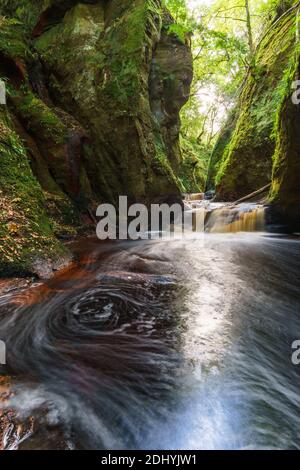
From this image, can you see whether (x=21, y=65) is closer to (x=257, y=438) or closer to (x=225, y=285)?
(x=225, y=285)

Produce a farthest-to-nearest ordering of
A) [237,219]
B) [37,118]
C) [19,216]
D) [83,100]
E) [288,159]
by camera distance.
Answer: [237,219]
[83,100]
[37,118]
[288,159]
[19,216]

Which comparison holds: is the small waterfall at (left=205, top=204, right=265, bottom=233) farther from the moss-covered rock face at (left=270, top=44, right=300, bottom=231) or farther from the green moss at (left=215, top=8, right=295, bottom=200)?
the green moss at (left=215, top=8, right=295, bottom=200)

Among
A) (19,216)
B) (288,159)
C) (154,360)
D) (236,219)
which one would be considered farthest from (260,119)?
(154,360)

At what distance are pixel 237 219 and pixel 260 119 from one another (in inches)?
191

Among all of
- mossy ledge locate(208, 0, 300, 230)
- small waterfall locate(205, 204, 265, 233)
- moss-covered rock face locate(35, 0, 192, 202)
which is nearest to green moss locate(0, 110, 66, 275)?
moss-covered rock face locate(35, 0, 192, 202)

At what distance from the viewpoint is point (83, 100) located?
7.57 m

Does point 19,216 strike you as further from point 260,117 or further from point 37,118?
point 260,117

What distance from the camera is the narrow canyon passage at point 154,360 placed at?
4.25 ft

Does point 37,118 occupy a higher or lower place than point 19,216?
higher

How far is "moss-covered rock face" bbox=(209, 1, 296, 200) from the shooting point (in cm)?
974

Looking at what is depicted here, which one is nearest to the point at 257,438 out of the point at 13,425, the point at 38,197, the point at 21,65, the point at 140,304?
the point at 13,425

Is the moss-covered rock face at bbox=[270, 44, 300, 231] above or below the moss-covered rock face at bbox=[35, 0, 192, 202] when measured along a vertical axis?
below

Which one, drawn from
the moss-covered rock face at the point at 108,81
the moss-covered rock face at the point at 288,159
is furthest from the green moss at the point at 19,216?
the moss-covered rock face at the point at 288,159

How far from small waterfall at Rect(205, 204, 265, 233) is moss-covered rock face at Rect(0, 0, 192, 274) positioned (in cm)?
203
